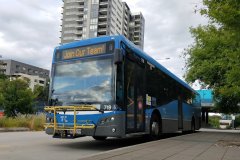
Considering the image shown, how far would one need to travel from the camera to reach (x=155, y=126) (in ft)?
48.2

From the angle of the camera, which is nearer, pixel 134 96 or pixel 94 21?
pixel 134 96

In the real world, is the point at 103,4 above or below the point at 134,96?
above

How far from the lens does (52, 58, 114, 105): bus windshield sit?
11.3 metres

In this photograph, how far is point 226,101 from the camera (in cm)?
3158

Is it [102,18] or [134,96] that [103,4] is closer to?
[102,18]

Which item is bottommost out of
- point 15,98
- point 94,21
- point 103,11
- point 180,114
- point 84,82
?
point 180,114

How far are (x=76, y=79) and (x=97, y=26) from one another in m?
118

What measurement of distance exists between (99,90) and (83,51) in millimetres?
1722

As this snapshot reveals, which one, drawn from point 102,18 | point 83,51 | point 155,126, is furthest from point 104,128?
point 102,18

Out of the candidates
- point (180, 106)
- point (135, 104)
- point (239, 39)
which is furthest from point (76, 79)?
point (180, 106)

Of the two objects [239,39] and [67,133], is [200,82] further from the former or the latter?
[67,133]

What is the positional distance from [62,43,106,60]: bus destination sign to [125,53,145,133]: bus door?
3.19 feet

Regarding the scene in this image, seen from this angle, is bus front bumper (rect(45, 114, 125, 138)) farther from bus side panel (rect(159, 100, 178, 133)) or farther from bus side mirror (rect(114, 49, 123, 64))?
bus side panel (rect(159, 100, 178, 133))

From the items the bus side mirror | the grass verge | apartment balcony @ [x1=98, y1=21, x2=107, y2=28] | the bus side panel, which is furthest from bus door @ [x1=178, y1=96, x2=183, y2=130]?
apartment balcony @ [x1=98, y1=21, x2=107, y2=28]
